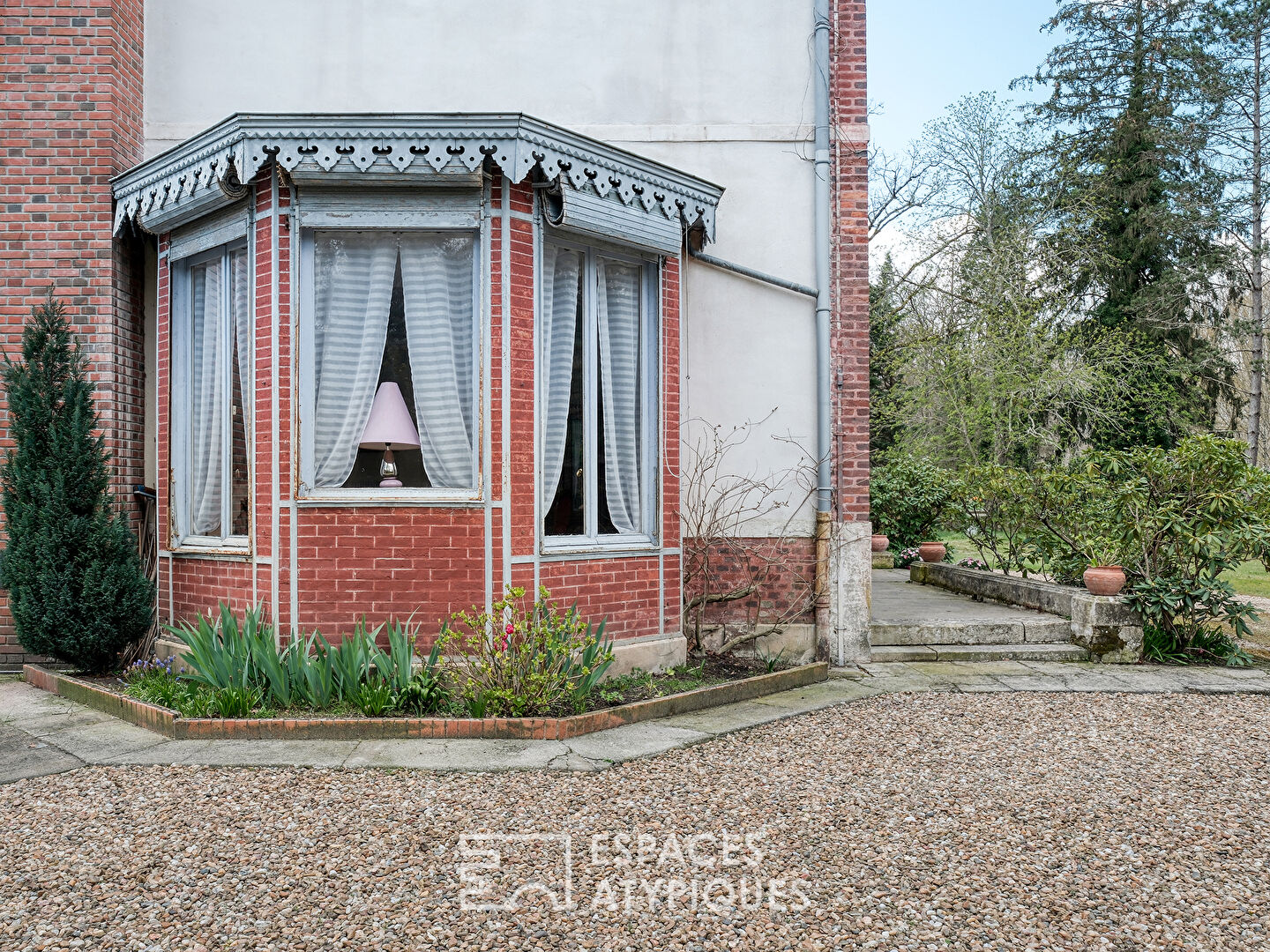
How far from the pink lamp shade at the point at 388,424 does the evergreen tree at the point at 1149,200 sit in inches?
728

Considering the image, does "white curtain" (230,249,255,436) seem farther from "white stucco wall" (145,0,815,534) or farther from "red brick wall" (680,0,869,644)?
"red brick wall" (680,0,869,644)

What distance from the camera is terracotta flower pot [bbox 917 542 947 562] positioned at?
1219cm

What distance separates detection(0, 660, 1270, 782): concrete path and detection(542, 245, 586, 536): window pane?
156 centimetres

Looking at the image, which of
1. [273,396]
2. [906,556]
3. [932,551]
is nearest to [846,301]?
[273,396]

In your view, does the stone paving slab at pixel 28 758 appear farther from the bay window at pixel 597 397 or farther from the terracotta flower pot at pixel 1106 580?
the terracotta flower pot at pixel 1106 580

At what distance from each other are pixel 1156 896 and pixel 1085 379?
57.5 feet

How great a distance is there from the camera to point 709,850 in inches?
130

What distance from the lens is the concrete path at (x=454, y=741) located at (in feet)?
14.2

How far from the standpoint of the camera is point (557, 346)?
19.8 ft

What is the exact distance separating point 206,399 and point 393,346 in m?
1.56

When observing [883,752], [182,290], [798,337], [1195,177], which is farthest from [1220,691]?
Result: [1195,177]

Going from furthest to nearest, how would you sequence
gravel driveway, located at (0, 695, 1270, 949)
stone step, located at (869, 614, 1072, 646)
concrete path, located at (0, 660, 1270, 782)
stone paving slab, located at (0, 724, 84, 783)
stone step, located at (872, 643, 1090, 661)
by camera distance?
1. stone step, located at (869, 614, 1072, 646)
2. stone step, located at (872, 643, 1090, 661)
3. concrete path, located at (0, 660, 1270, 782)
4. stone paving slab, located at (0, 724, 84, 783)
5. gravel driveway, located at (0, 695, 1270, 949)

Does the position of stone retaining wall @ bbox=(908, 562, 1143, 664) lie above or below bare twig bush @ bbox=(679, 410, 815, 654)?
below

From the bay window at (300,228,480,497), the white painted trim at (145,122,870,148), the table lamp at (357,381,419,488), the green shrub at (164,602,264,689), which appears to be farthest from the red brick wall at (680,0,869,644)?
the green shrub at (164,602,264,689)
